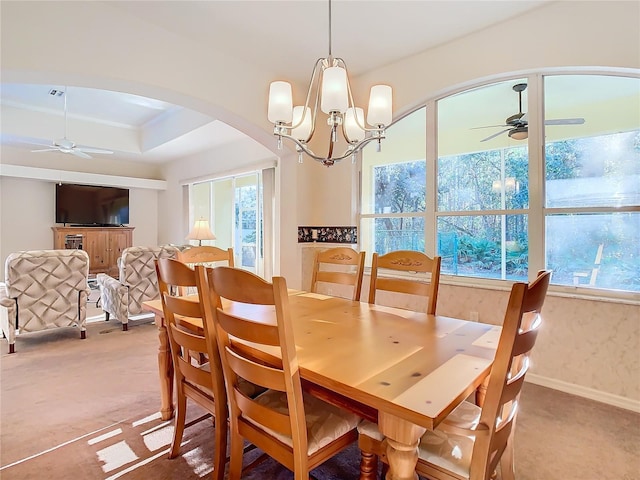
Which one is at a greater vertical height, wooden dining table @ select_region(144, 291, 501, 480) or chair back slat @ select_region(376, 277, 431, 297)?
chair back slat @ select_region(376, 277, 431, 297)

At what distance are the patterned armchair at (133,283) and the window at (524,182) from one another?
2729 millimetres

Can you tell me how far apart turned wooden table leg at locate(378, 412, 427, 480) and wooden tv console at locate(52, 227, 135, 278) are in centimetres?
790

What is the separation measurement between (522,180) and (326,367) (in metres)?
2.61

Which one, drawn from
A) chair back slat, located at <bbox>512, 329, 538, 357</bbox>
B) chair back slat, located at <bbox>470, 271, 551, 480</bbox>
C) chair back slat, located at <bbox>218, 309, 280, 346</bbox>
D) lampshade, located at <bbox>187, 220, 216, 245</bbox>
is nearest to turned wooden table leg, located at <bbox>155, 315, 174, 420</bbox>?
chair back slat, located at <bbox>218, 309, 280, 346</bbox>

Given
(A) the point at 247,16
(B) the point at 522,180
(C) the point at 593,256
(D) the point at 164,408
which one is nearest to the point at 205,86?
(A) the point at 247,16

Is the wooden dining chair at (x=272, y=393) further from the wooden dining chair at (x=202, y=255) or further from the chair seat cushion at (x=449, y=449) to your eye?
the wooden dining chair at (x=202, y=255)

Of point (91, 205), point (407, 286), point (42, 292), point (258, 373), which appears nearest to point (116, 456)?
point (258, 373)

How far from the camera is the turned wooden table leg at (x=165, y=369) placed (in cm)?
210

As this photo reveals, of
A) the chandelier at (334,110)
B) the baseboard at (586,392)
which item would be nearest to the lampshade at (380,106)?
the chandelier at (334,110)

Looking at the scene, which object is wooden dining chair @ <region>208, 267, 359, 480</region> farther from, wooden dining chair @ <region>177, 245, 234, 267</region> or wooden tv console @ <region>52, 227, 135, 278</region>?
wooden tv console @ <region>52, 227, 135, 278</region>

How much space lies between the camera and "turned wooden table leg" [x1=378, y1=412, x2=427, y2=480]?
102cm

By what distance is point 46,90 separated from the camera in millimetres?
4660

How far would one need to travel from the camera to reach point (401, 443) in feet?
3.39

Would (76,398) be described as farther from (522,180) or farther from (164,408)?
(522,180)
